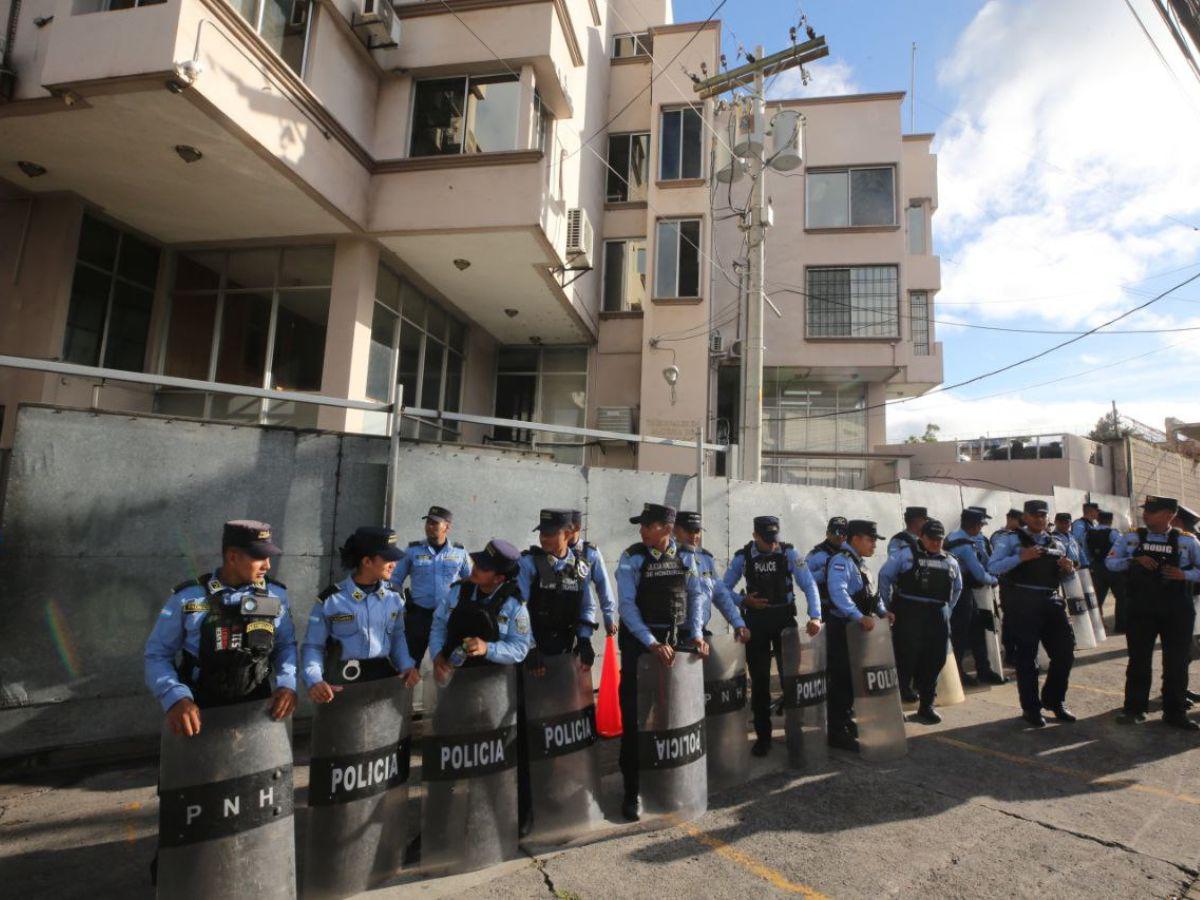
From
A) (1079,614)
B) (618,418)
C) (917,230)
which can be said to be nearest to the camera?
(1079,614)

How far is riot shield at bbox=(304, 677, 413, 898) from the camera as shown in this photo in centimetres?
→ 316

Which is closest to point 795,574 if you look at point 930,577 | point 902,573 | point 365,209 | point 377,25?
point 902,573

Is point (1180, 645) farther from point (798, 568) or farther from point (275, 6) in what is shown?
point (275, 6)

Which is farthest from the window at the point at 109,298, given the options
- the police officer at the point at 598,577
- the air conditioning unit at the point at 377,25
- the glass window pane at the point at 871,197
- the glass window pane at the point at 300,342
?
the glass window pane at the point at 871,197

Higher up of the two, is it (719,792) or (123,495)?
(123,495)

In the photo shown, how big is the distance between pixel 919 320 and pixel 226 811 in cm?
2264

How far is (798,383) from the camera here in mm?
20812

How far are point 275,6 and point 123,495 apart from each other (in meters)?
7.58

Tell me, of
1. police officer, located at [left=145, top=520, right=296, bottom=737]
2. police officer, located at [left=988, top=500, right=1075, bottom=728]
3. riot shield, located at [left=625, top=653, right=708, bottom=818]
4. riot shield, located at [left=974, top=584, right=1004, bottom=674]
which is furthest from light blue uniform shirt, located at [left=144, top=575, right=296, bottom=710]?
riot shield, located at [left=974, top=584, right=1004, bottom=674]

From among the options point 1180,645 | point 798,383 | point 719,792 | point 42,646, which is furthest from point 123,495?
point 798,383

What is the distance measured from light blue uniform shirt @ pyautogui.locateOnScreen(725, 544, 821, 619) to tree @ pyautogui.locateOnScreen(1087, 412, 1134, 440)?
70.2 feet

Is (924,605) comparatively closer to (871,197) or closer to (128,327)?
(128,327)

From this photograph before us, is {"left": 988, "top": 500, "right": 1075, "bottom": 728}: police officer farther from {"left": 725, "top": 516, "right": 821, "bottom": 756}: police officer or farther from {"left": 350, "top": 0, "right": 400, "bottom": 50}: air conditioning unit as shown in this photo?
{"left": 350, "top": 0, "right": 400, "bottom": 50}: air conditioning unit

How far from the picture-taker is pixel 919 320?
2103 cm
